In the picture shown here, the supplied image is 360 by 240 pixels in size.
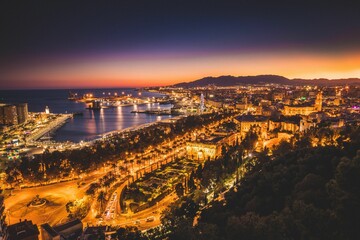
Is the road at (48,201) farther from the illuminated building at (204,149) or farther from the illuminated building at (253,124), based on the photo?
the illuminated building at (253,124)

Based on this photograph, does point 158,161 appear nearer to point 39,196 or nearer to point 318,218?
point 39,196

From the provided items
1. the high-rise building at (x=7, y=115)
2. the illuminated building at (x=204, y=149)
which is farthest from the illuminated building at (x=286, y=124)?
the high-rise building at (x=7, y=115)

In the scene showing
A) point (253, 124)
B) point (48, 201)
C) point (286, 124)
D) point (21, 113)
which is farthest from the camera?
point (21, 113)

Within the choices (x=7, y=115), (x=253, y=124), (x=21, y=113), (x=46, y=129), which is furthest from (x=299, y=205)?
(x=21, y=113)

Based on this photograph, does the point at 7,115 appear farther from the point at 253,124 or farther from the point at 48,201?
the point at 253,124

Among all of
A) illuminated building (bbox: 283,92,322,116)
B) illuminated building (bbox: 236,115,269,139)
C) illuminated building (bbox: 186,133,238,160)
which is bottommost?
illuminated building (bbox: 186,133,238,160)

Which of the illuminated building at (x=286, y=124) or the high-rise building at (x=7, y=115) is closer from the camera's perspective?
the illuminated building at (x=286, y=124)

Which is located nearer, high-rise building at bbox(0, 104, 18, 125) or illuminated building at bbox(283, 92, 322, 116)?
illuminated building at bbox(283, 92, 322, 116)

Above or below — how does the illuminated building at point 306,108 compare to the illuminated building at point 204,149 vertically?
above

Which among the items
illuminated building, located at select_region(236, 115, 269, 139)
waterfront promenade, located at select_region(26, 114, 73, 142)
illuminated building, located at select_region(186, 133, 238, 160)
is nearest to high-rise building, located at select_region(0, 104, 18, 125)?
waterfront promenade, located at select_region(26, 114, 73, 142)

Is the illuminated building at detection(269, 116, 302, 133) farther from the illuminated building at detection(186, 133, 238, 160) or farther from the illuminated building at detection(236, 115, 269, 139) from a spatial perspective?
the illuminated building at detection(186, 133, 238, 160)

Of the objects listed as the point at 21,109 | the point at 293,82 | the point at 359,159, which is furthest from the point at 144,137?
the point at 293,82
